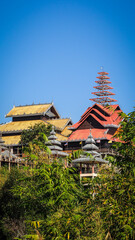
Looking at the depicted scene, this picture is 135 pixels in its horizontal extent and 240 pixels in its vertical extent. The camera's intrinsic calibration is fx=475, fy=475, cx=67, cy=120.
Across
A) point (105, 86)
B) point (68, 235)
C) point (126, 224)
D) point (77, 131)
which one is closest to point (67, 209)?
point (68, 235)

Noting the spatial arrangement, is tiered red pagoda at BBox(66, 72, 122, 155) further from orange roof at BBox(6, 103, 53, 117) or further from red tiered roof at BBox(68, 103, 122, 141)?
orange roof at BBox(6, 103, 53, 117)

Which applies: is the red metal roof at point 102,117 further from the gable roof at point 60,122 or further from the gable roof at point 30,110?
the gable roof at point 30,110

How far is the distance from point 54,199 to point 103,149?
36421 millimetres

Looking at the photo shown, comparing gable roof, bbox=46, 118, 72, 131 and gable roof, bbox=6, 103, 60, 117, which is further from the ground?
gable roof, bbox=6, 103, 60, 117

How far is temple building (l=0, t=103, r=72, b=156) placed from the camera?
70.0 m

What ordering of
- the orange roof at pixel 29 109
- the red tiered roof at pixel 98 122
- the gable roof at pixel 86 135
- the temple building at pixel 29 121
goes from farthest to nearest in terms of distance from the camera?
1. the orange roof at pixel 29 109
2. the temple building at pixel 29 121
3. the red tiered roof at pixel 98 122
4. the gable roof at pixel 86 135

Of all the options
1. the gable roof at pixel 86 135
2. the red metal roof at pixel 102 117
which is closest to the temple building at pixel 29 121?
the gable roof at pixel 86 135

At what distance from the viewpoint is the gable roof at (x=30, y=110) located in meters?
74.2

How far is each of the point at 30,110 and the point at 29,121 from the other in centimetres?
238

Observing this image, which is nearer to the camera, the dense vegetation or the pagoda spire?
the dense vegetation

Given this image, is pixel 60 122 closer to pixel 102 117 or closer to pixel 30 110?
pixel 30 110

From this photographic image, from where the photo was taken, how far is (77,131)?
67.6m

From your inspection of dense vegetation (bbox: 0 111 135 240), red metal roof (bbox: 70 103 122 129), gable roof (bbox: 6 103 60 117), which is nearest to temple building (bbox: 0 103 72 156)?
gable roof (bbox: 6 103 60 117)

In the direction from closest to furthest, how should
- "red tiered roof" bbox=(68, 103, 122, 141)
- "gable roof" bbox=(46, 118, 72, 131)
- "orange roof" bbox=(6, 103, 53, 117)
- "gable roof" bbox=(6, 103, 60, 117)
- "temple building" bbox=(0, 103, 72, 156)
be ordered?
"red tiered roof" bbox=(68, 103, 122, 141) → "temple building" bbox=(0, 103, 72, 156) → "gable roof" bbox=(46, 118, 72, 131) → "gable roof" bbox=(6, 103, 60, 117) → "orange roof" bbox=(6, 103, 53, 117)
